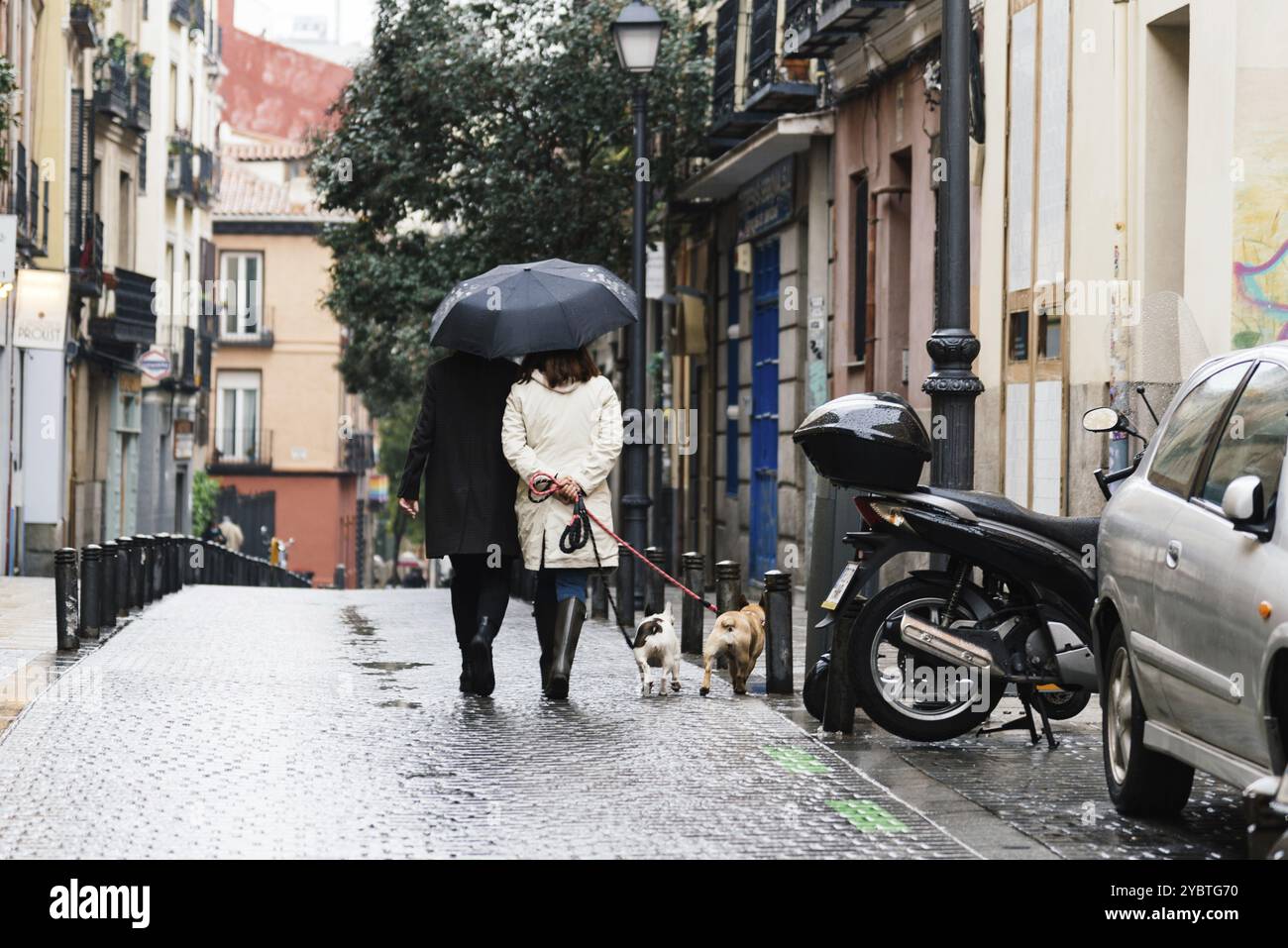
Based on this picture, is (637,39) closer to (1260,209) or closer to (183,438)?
(1260,209)

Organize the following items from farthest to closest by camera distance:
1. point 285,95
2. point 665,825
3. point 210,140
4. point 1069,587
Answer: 1. point 285,95
2. point 210,140
3. point 1069,587
4. point 665,825

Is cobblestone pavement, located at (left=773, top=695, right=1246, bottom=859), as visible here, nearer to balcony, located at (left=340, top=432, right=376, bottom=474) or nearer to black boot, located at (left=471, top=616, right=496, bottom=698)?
black boot, located at (left=471, top=616, right=496, bottom=698)

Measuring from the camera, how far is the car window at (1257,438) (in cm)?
646

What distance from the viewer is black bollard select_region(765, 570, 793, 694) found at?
11211 mm

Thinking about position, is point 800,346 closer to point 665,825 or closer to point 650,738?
point 650,738

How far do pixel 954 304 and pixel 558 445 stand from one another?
2090 millimetres

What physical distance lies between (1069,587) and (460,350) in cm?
356

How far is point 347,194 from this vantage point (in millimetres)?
26719

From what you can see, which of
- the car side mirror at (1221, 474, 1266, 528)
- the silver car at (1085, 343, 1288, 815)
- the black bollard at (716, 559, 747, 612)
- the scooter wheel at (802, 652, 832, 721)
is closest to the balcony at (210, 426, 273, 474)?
the black bollard at (716, 559, 747, 612)

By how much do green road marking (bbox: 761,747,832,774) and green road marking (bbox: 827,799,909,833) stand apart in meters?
0.75

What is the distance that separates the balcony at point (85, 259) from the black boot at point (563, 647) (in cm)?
2566

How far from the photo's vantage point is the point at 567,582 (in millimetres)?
10945

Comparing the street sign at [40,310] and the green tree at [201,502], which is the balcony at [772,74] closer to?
the street sign at [40,310]
